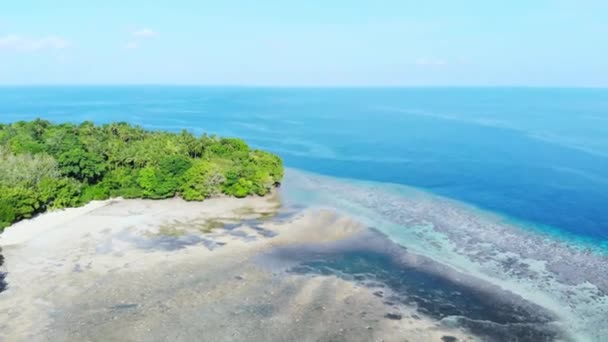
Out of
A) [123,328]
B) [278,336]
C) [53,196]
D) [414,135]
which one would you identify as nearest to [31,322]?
[123,328]

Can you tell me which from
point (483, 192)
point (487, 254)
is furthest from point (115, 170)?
point (483, 192)

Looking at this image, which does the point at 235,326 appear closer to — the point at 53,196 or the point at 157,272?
the point at 157,272

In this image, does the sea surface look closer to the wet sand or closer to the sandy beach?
the wet sand

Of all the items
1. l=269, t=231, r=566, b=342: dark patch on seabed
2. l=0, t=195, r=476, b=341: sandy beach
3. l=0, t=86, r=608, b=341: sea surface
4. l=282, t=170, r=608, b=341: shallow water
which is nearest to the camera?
l=0, t=195, r=476, b=341: sandy beach

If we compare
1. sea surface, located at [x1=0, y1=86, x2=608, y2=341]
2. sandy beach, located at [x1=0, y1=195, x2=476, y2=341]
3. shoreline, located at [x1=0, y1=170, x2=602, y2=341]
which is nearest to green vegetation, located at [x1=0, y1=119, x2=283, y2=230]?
shoreline, located at [x1=0, y1=170, x2=602, y2=341]

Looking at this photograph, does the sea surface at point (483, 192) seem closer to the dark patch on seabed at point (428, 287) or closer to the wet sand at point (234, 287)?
the dark patch on seabed at point (428, 287)

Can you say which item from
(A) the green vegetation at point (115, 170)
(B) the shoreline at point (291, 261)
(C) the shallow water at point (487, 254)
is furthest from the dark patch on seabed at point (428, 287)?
(A) the green vegetation at point (115, 170)
